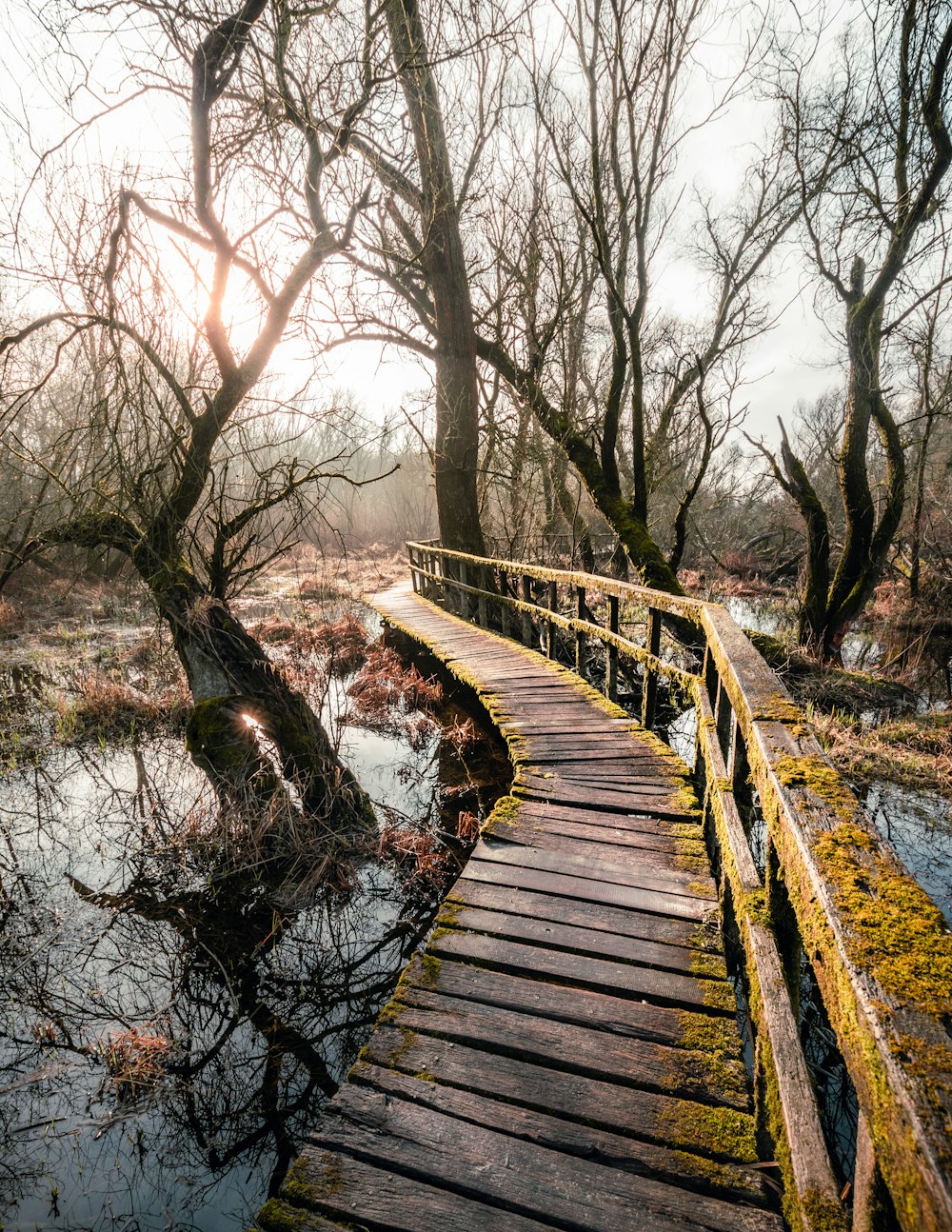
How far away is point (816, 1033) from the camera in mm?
3242

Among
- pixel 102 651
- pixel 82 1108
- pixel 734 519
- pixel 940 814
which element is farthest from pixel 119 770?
pixel 734 519

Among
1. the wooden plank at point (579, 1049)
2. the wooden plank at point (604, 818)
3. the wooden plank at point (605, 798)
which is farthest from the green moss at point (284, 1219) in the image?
the wooden plank at point (605, 798)

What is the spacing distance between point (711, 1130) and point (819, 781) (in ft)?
3.79

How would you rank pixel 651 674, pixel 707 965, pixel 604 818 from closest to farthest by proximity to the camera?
pixel 707 965 < pixel 604 818 < pixel 651 674

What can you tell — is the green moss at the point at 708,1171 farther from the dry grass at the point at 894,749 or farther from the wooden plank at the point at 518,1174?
the dry grass at the point at 894,749

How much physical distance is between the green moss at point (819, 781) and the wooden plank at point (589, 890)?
1406mm

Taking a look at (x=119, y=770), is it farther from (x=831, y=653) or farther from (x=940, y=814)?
(x=831, y=653)

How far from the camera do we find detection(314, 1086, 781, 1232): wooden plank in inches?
67.9

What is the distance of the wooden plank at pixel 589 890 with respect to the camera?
3055 mm

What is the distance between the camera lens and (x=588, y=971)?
2.68 m

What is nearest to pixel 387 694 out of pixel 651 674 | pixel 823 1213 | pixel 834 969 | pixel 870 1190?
pixel 651 674

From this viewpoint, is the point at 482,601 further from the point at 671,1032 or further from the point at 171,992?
the point at 671,1032

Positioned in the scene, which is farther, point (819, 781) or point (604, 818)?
point (604, 818)

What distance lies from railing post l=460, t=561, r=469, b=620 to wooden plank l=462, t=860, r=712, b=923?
695 cm
